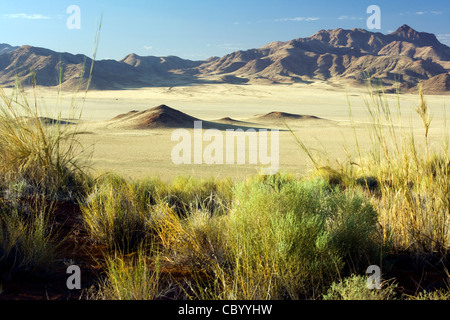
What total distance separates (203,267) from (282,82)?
96935 millimetres

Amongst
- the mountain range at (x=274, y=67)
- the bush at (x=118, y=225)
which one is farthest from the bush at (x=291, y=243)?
the mountain range at (x=274, y=67)

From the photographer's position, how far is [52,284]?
3293 mm

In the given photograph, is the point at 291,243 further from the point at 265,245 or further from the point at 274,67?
the point at 274,67

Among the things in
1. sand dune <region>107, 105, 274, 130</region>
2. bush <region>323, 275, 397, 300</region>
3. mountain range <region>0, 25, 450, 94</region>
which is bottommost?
bush <region>323, 275, 397, 300</region>

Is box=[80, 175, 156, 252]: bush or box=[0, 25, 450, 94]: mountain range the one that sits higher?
box=[0, 25, 450, 94]: mountain range

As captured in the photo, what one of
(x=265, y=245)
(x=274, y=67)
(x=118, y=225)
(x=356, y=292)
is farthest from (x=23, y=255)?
(x=274, y=67)

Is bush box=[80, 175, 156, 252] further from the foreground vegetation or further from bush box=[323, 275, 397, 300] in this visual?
bush box=[323, 275, 397, 300]

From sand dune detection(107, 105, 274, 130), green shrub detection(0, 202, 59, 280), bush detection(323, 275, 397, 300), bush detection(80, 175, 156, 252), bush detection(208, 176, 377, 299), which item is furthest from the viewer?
sand dune detection(107, 105, 274, 130)

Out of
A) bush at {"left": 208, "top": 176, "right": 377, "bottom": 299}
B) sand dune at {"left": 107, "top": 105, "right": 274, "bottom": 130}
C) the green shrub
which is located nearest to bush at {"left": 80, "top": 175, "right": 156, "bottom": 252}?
the green shrub

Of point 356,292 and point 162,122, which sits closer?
point 356,292

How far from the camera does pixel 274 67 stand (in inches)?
4764

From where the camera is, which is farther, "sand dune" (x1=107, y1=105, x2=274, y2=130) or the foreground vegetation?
"sand dune" (x1=107, y1=105, x2=274, y2=130)

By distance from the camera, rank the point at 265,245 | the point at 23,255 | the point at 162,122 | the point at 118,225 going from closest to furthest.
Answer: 1. the point at 265,245
2. the point at 23,255
3. the point at 118,225
4. the point at 162,122

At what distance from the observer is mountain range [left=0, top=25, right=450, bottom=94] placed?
8231 cm
